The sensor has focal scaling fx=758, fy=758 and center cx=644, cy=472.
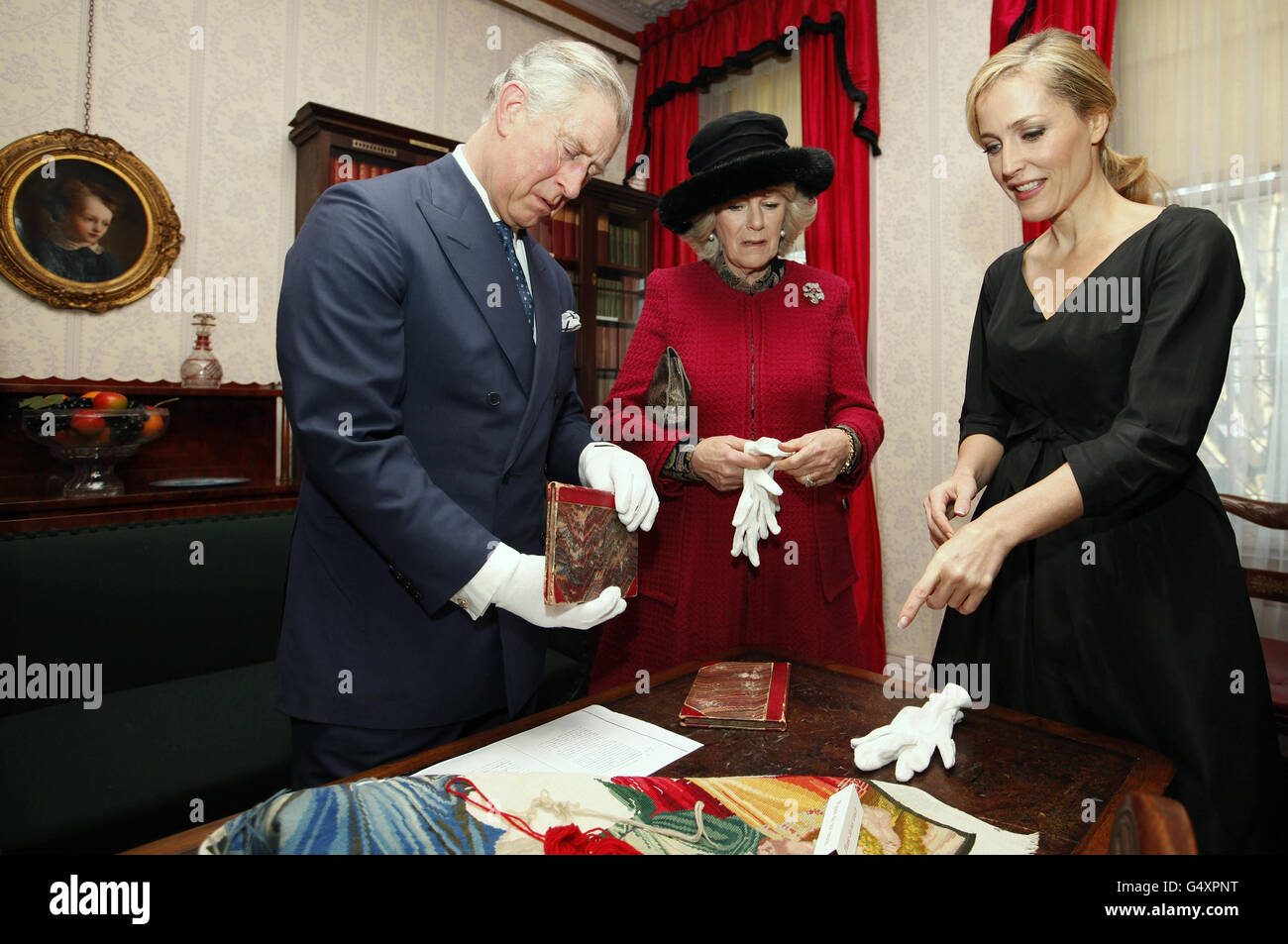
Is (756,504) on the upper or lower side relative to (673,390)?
lower

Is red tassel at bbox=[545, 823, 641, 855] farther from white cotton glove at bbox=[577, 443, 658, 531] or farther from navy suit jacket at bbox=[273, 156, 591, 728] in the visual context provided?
white cotton glove at bbox=[577, 443, 658, 531]

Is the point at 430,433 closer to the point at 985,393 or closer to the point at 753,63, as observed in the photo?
the point at 985,393

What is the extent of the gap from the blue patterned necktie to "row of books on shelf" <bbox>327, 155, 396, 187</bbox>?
2.61 metres

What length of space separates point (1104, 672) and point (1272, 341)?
8.46 ft

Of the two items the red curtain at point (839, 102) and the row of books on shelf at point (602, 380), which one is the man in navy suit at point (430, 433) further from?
the row of books on shelf at point (602, 380)

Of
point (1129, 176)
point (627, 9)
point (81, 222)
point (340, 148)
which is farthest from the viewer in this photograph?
point (627, 9)

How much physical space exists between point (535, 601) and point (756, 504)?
0.72 metres

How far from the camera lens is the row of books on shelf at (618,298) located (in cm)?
490

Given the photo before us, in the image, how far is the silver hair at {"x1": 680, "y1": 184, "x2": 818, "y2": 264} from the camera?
6.49ft

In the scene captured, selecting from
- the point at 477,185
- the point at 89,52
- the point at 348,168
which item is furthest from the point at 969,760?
the point at 89,52

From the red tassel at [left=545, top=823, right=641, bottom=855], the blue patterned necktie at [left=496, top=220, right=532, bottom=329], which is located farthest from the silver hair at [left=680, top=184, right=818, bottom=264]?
the red tassel at [left=545, top=823, right=641, bottom=855]

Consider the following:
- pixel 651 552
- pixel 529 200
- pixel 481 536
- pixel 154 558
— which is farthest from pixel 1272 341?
pixel 154 558

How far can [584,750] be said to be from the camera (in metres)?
1.12
